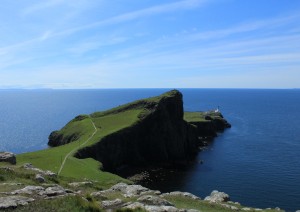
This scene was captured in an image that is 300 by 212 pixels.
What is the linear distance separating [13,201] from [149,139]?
87602 millimetres

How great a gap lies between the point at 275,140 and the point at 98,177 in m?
90.6

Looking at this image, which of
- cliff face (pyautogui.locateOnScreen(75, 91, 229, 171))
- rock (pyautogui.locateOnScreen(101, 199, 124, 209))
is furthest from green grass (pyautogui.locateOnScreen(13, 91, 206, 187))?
rock (pyautogui.locateOnScreen(101, 199, 124, 209))

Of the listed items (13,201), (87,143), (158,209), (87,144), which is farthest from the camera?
(87,143)

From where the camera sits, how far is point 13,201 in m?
19.4

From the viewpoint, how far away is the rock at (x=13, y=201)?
18.7 meters

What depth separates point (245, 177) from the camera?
3172 inches

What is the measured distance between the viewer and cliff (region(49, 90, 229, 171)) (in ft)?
299

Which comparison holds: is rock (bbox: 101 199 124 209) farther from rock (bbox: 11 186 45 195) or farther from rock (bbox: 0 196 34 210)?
rock (bbox: 0 196 34 210)

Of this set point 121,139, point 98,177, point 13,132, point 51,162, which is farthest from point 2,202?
point 13,132

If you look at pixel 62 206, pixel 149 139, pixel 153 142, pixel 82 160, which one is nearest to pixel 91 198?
pixel 62 206

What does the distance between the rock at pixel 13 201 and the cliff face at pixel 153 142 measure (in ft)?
202

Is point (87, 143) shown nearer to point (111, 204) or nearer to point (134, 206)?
point (111, 204)

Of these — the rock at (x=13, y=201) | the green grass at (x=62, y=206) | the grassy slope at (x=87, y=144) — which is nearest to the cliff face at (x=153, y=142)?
the grassy slope at (x=87, y=144)

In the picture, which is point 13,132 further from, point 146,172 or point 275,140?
point 275,140
